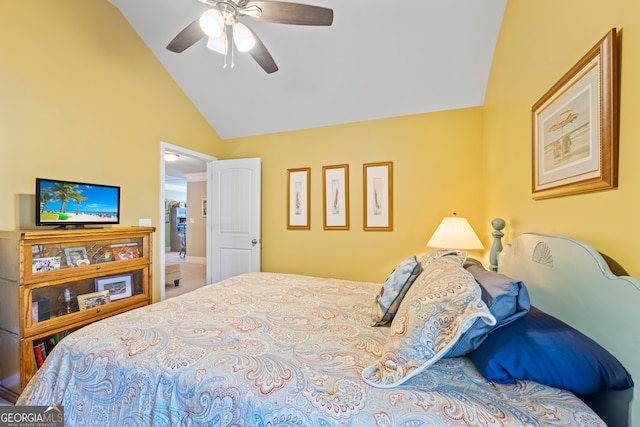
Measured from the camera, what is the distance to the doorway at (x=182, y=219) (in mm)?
3064

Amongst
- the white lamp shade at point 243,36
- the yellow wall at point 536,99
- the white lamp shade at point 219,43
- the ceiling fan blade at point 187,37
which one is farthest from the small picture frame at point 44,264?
the yellow wall at point 536,99

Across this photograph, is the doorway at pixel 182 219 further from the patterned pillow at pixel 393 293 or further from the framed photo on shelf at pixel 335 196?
the patterned pillow at pixel 393 293

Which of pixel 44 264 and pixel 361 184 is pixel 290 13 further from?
pixel 44 264

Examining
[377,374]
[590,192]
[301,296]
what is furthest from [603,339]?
[301,296]

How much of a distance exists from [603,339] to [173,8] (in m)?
3.64

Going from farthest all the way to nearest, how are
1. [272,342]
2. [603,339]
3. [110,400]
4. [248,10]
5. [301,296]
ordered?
[301,296] < [248,10] < [272,342] < [110,400] < [603,339]

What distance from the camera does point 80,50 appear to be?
2.29m

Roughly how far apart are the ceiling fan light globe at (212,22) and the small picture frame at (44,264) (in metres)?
1.95

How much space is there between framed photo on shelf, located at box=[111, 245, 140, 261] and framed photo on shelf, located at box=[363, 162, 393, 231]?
7.95 feet

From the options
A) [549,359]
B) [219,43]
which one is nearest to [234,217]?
[219,43]

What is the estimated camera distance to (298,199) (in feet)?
11.3

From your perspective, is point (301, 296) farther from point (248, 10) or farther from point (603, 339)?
point (248, 10)

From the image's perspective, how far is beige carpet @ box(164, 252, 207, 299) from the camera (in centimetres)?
413

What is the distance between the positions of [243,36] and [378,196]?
2056 mm
